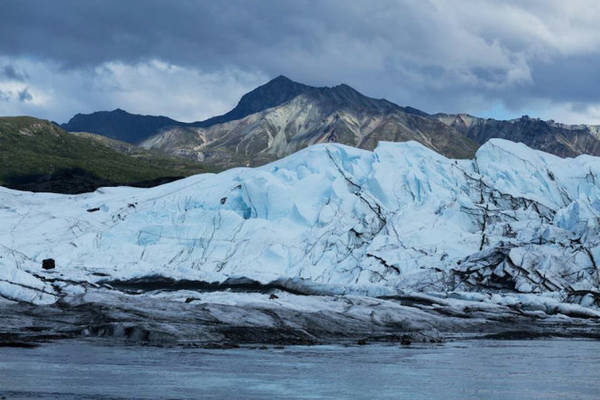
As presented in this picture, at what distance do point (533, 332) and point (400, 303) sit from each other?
808 cm

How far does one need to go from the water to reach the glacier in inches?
425

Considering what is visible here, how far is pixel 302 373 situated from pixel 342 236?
3326 cm

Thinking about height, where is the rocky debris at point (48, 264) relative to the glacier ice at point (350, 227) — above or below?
below

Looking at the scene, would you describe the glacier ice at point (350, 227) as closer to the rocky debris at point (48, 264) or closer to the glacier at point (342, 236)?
the glacier at point (342, 236)

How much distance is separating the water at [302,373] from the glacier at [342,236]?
10.8 meters

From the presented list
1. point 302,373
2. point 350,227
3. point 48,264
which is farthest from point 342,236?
point 302,373

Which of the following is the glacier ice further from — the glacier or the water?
the water

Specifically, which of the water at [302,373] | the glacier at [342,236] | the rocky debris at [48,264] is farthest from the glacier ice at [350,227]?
the water at [302,373]

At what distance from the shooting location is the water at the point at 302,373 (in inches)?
804

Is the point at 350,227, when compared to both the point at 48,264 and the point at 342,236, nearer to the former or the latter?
the point at 342,236

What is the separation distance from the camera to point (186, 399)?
62.6ft

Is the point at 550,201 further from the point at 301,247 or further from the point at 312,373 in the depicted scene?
the point at 312,373

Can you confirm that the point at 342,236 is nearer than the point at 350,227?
Yes

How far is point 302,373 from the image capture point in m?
24.4
